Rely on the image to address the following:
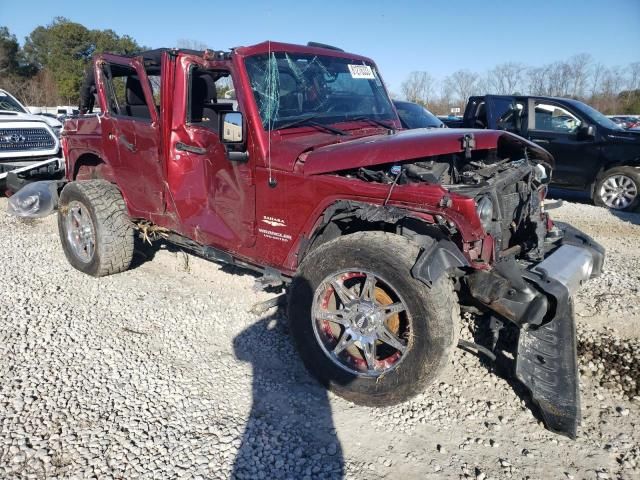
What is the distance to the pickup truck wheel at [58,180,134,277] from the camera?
4758 mm

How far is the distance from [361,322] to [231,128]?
1.59 meters

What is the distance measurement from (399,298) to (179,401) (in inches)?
59.9

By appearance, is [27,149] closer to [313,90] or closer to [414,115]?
[313,90]

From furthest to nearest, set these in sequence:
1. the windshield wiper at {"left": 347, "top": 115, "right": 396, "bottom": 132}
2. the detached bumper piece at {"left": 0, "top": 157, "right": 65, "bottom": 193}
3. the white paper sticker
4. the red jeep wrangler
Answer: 1. the detached bumper piece at {"left": 0, "top": 157, "right": 65, "bottom": 193}
2. the white paper sticker
3. the windshield wiper at {"left": 347, "top": 115, "right": 396, "bottom": 132}
4. the red jeep wrangler

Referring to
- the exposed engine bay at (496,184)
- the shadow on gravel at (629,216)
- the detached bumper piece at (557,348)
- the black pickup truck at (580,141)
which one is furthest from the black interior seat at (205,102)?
the shadow on gravel at (629,216)

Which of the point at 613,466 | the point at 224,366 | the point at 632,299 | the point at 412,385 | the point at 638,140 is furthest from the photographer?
the point at 638,140

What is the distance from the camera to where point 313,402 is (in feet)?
10.3

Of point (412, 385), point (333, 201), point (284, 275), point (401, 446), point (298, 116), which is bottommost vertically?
point (401, 446)

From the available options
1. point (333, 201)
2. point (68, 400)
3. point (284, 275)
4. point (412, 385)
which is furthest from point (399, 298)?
point (68, 400)

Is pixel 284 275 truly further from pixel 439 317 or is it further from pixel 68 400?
pixel 68 400

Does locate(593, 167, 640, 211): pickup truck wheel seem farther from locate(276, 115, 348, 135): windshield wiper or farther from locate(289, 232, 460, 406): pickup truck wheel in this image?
locate(289, 232, 460, 406): pickup truck wheel

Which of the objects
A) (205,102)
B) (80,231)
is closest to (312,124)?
(205,102)

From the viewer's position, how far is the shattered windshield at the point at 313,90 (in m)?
3.65

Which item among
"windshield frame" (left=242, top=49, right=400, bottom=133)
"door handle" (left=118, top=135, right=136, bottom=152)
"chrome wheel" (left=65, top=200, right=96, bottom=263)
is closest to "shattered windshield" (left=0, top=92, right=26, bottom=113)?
"chrome wheel" (left=65, top=200, right=96, bottom=263)
